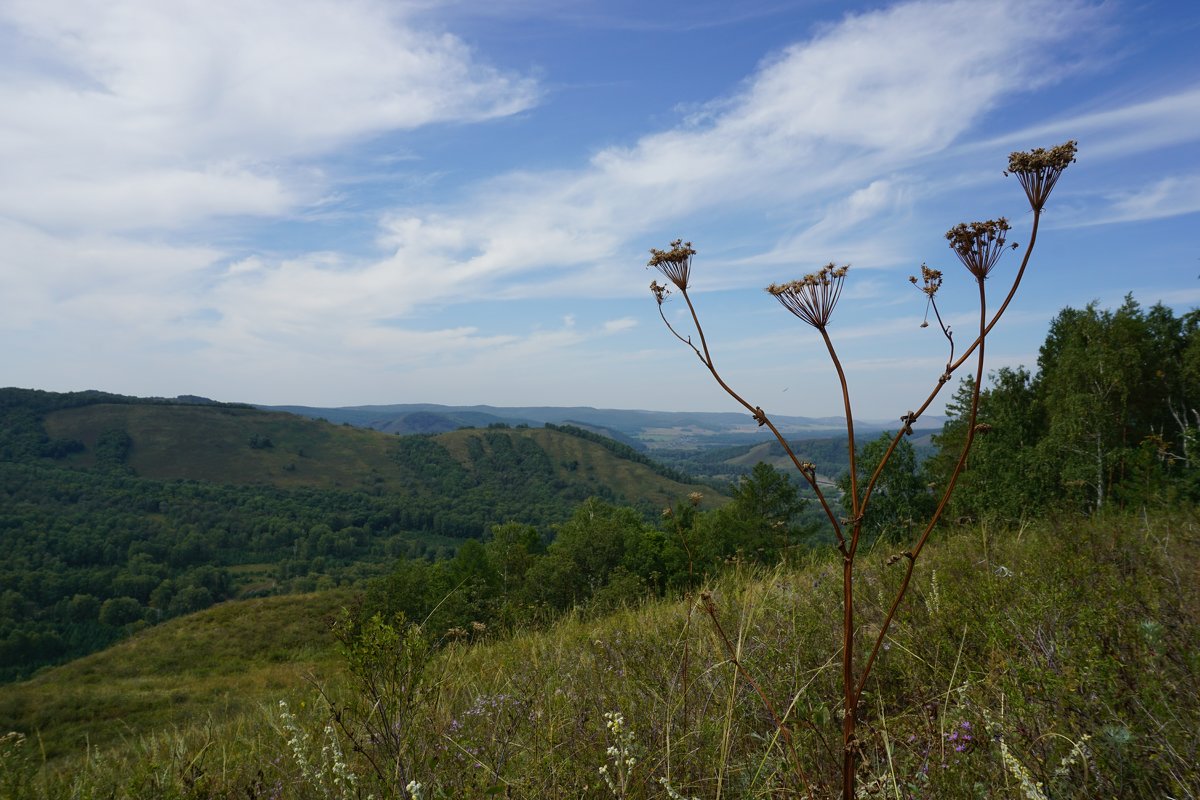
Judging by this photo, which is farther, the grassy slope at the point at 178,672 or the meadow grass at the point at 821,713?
the grassy slope at the point at 178,672

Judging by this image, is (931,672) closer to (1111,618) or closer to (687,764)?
(1111,618)

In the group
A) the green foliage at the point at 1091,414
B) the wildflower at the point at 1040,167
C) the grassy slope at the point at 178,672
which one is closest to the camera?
the wildflower at the point at 1040,167

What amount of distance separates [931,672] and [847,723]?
8.22 feet

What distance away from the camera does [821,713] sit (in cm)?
266

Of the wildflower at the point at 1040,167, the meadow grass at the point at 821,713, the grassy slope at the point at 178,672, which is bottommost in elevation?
the grassy slope at the point at 178,672

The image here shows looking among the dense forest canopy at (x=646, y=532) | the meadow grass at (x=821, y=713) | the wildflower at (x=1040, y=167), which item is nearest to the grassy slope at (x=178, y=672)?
the dense forest canopy at (x=646, y=532)

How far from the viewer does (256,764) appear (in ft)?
12.8

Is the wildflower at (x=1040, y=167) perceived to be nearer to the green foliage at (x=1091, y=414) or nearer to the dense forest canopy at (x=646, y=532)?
the dense forest canopy at (x=646, y=532)

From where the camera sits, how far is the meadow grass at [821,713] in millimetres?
2074

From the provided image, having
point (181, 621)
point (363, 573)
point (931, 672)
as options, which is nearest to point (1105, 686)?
point (931, 672)

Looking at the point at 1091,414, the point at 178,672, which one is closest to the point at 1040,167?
the point at 1091,414

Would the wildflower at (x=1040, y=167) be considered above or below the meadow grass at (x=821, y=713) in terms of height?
above

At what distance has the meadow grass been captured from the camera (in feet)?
6.81

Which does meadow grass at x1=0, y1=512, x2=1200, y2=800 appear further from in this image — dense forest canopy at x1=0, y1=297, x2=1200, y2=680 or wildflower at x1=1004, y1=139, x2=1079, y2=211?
wildflower at x1=1004, y1=139, x2=1079, y2=211
